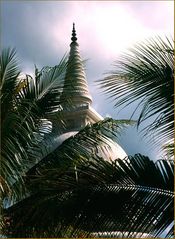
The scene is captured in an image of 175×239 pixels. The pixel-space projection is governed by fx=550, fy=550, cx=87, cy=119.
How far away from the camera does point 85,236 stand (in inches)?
217

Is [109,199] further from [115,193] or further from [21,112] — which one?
[21,112]

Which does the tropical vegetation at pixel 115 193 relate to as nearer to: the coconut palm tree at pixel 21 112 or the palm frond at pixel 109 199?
the palm frond at pixel 109 199

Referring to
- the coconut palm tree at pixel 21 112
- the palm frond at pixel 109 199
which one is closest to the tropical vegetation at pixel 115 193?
the palm frond at pixel 109 199

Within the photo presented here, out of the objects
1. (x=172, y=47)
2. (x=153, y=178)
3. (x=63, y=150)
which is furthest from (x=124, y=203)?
(x=63, y=150)

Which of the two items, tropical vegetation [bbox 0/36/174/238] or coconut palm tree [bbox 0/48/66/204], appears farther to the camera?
coconut palm tree [bbox 0/48/66/204]

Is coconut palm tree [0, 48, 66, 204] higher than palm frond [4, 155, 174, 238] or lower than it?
higher

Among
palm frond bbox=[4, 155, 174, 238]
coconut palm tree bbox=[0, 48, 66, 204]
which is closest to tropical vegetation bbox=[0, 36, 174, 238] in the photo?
palm frond bbox=[4, 155, 174, 238]

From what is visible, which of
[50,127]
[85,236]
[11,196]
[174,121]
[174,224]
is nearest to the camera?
[174,224]

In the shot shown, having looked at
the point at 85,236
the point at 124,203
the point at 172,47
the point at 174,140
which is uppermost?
the point at 172,47

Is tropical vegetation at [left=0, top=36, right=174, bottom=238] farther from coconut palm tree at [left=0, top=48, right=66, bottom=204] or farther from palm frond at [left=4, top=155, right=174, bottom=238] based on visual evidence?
coconut palm tree at [left=0, top=48, right=66, bottom=204]

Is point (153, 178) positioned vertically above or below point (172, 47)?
below

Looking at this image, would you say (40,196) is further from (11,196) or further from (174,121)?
(11,196)

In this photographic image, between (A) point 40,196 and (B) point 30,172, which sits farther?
(B) point 30,172

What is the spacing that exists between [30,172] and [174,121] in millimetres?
3778
